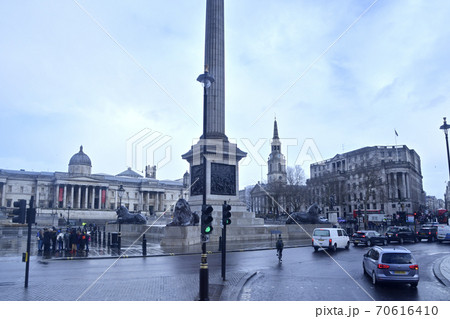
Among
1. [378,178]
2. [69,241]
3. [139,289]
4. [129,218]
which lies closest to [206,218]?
[139,289]

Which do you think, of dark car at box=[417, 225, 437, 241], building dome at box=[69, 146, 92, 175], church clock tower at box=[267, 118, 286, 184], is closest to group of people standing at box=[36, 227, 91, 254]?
dark car at box=[417, 225, 437, 241]

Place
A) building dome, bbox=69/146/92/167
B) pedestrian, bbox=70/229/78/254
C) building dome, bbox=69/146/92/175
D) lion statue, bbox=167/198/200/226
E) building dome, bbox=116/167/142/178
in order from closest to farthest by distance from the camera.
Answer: pedestrian, bbox=70/229/78/254 → lion statue, bbox=167/198/200/226 → building dome, bbox=69/146/92/175 → building dome, bbox=69/146/92/167 → building dome, bbox=116/167/142/178

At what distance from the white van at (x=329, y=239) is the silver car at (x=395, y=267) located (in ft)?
41.6

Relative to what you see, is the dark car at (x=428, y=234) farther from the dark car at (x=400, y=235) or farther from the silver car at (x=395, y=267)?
the silver car at (x=395, y=267)

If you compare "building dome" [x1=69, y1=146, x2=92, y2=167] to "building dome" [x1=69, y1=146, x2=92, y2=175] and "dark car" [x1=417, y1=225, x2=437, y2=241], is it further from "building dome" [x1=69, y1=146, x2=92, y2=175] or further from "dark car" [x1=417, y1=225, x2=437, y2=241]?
"dark car" [x1=417, y1=225, x2=437, y2=241]

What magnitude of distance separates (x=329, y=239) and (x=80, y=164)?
377ft

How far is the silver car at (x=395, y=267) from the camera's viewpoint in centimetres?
1227

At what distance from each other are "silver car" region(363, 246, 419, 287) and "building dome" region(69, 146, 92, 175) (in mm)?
123670

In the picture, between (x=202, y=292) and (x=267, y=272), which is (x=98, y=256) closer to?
(x=267, y=272)

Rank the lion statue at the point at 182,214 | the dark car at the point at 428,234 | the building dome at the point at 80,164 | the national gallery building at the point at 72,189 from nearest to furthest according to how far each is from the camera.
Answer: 1. the lion statue at the point at 182,214
2. the dark car at the point at 428,234
3. the national gallery building at the point at 72,189
4. the building dome at the point at 80,164

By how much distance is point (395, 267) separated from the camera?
40.7 ft

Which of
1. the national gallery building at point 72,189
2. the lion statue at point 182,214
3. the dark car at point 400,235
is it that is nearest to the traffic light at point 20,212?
Result: the lion statue at point 182,214

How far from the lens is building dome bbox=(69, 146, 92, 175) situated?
125188 mm

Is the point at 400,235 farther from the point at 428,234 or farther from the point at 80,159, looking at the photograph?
the point at 80,159
